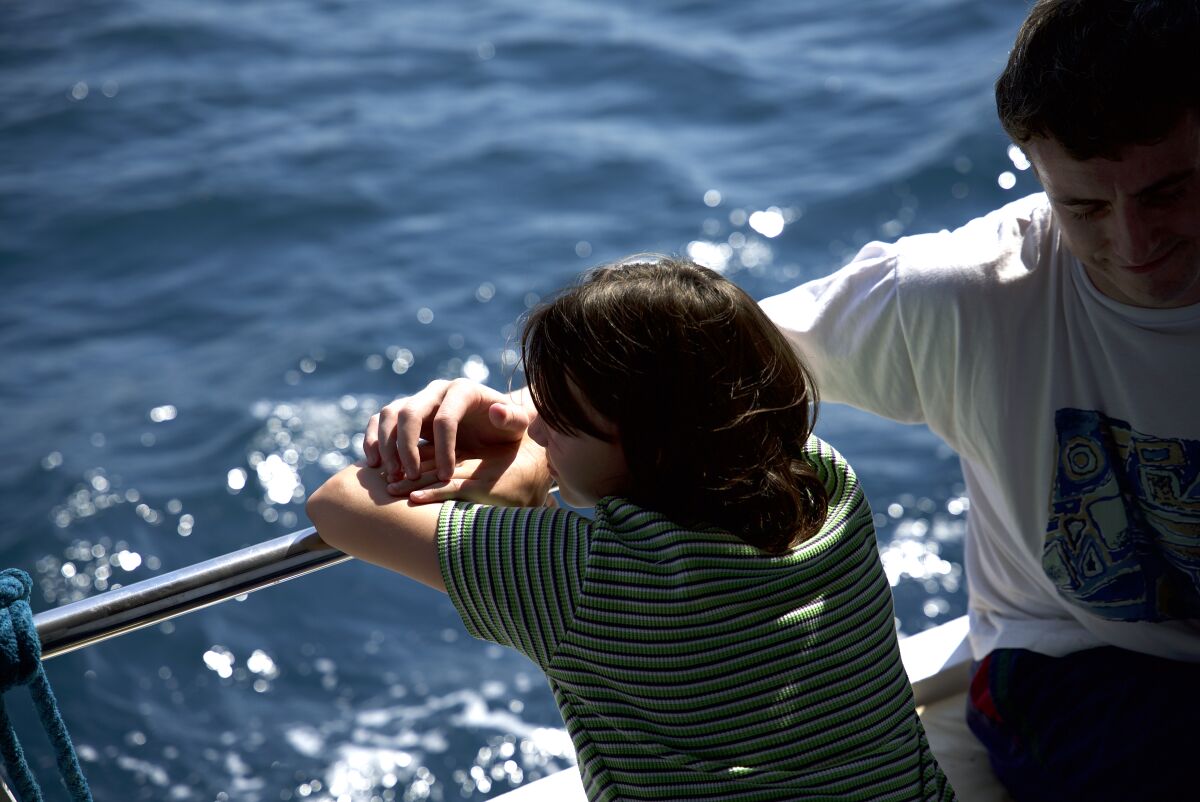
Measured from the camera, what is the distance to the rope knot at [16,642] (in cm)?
117

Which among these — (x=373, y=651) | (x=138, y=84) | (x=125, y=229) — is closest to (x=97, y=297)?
(x=125, y=229)

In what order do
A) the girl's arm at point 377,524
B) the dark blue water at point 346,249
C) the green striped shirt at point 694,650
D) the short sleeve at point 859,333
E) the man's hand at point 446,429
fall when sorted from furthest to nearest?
the dark blue water at point 346,249, the short sleeve at point 859,333, the man's hand at point 446,429, the girl's arm at point 377,524, the green striped shirt at point 694,650

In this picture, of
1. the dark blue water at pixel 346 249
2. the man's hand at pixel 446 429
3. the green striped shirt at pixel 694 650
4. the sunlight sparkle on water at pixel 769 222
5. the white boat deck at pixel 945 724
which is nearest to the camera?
the green striped shirt at pixel 694 650

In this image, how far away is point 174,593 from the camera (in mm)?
1293

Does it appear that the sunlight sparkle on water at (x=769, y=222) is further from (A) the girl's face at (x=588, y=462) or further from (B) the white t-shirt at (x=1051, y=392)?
(A) the girl's face at (x=588, y=462)

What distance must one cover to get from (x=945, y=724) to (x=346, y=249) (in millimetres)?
4109

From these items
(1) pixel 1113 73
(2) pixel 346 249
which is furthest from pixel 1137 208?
(2) pixel 346 249

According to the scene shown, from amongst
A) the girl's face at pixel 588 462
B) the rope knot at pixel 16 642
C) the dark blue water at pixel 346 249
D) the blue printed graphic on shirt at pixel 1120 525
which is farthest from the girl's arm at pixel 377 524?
the dark blue water at pixel 346 249

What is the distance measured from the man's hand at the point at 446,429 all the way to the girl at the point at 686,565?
0.08 meters

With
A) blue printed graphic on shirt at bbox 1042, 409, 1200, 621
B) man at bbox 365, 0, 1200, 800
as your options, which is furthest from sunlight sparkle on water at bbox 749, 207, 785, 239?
blue printed graphic on shirt at bbox 1042, 409, 1200, 621

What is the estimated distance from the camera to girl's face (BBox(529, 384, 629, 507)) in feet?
4.18

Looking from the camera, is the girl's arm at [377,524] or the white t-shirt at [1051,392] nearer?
the girl's arm at [377,524]

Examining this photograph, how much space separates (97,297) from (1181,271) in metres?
4.75

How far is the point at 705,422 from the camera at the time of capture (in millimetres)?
1236
